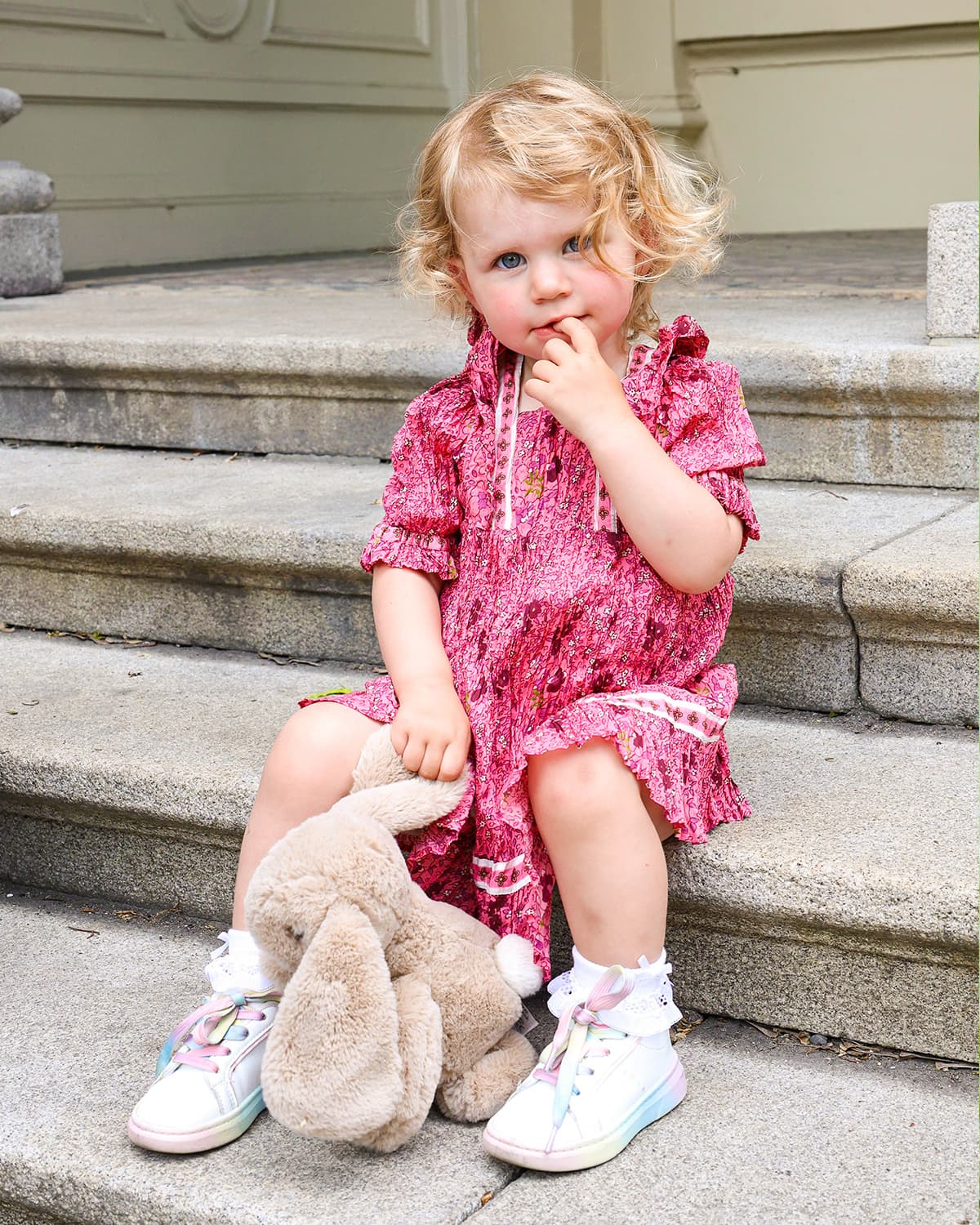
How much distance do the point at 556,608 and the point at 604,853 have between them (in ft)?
0.85

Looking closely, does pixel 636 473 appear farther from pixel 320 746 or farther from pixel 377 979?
pixel 377 979

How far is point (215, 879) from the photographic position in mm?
1656

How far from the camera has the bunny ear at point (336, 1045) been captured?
44.8 inches

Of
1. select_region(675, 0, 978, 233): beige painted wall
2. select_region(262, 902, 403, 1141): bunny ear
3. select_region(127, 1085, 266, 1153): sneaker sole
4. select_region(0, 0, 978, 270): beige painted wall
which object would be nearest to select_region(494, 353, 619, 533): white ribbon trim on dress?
select_region(262, 902, 403, 1141): bunny ear

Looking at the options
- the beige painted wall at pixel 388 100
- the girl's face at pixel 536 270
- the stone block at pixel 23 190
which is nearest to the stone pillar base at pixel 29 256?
the stone block at pixel 23 190

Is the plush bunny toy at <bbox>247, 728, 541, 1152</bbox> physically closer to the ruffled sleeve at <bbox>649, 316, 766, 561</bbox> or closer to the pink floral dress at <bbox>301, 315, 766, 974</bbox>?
the pink floral dress at <bbox>301, 315, 766, 974</bbox>

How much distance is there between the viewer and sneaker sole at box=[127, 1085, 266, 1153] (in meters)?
1.22

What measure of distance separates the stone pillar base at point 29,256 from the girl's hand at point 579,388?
2468 millimetres

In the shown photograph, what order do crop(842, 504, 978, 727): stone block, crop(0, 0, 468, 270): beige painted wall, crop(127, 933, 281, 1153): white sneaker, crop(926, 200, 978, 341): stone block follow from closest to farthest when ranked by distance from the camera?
crop(127, 933, 281, 1153): white sneaker, crop(842, 504, 978, 727): stone block, crop(926, 200, 978, 341): stone block, crop(0, 0, 468, 270): beige painted wall

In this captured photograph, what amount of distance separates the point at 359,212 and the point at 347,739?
418cm

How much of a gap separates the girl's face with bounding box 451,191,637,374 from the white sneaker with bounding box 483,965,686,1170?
61 cm

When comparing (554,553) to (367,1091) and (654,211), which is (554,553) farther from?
(367,1091)

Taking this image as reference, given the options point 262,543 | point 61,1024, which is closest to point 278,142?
point 262,543

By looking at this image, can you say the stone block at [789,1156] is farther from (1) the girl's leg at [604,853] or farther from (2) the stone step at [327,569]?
(2) the stone step at [327,569]
